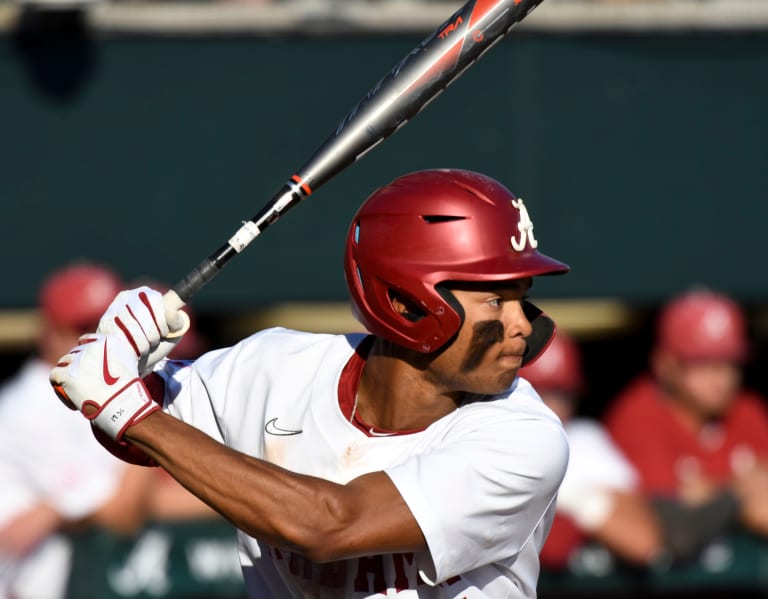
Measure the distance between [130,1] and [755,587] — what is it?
3890 millimetres

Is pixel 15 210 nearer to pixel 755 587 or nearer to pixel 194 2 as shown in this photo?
pixel 194 2

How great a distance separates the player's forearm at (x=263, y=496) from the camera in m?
2.93

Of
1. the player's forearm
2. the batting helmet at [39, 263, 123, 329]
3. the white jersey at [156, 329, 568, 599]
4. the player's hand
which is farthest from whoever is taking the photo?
the batting helmet at [39, 263, 123, 329]

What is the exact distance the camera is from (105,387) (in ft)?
9.85

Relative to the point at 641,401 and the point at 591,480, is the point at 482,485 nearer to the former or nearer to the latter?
the point at 591,480

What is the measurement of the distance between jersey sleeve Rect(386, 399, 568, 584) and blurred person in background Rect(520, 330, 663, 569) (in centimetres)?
236

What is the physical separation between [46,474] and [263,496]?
8.49 feet

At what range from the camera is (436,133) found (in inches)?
274

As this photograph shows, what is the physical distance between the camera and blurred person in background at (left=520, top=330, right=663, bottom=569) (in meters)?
5.61

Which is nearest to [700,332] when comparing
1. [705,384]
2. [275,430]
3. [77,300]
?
[705,384]

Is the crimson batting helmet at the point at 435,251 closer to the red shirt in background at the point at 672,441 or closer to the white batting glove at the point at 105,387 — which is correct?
the white batting glove at the point at 105,387

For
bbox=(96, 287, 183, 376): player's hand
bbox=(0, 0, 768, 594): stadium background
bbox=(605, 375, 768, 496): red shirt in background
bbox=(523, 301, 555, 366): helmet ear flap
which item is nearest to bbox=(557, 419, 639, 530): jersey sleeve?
bbox=(605, 375, 768, 496): red shirt in background

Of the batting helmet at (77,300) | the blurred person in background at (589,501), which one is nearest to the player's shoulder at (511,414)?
the blurred person in background at (589,501)

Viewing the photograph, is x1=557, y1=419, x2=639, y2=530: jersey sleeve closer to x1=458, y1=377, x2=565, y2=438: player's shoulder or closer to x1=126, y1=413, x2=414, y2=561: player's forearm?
x1=458, y1=377, x2=565, y2=438: player's shoulder
